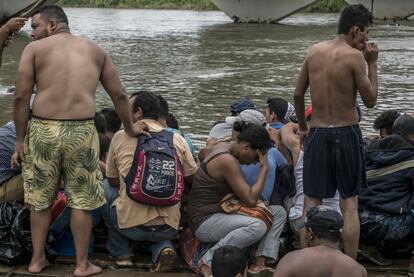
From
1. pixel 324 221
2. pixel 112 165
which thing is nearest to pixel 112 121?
pixel 112 165

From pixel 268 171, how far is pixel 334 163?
1.79 feet

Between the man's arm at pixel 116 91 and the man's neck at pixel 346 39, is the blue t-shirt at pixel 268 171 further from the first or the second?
the man's neck at pixel 346 39

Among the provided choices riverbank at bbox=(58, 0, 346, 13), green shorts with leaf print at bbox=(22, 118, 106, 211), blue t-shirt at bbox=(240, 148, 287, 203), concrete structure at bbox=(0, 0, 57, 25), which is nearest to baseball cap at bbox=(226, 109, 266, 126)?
blue t-shirt at bbox=(240, 148, 287, 203)

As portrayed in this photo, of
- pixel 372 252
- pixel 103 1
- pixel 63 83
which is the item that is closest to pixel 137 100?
pixel 63 83

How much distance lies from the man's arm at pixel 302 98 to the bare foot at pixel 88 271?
1669mm

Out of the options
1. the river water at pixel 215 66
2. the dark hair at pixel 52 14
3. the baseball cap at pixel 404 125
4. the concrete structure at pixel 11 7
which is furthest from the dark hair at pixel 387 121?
the concrete structure at pixel 11 7

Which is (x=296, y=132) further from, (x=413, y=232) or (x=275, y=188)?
(x=413, y=232)

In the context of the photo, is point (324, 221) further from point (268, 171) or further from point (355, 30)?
point (355, 30)

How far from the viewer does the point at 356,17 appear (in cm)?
469

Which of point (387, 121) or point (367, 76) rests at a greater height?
point (367, 76)

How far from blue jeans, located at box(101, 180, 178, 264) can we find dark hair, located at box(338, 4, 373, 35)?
5.85 ft

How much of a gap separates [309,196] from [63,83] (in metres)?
1.75

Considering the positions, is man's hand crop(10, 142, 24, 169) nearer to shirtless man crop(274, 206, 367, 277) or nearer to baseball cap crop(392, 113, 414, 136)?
shirtless man crop(274, 206, 367, 277)

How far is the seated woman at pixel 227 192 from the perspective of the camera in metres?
4.86
